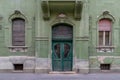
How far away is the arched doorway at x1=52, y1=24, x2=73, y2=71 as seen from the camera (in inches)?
774

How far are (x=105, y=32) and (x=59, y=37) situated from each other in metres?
3.55

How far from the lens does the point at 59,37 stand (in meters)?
19.7

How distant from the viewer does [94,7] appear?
19.8 metres

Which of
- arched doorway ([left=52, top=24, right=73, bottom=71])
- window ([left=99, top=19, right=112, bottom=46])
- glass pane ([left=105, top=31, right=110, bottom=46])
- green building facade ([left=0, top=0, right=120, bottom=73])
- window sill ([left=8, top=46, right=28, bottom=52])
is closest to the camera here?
green building facade ([left=0, top=0, right=120, bottom=73])

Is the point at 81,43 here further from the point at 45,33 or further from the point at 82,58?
the point at 45,33

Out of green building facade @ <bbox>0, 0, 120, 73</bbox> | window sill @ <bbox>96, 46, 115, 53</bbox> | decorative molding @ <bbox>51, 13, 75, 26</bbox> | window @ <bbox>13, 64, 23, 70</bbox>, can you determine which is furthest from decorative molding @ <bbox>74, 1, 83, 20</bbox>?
window @ <bbox>13, 64, 23, 70</bbox>

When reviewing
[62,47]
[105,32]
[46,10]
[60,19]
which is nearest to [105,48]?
[105,32]

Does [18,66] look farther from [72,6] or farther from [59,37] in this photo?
[72,6]

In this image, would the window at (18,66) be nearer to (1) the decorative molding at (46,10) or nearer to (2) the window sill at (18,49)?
(2) the window sill at (18,49)

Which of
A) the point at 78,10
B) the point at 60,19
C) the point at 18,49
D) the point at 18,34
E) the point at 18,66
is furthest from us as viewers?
the point at 18,66

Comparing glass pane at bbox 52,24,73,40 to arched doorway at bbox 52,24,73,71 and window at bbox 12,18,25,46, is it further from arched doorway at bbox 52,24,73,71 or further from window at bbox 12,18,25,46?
window at bbox 12,18,25,46

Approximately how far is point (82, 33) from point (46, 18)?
9.42 ft

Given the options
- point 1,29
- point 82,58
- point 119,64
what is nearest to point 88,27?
point 82,58

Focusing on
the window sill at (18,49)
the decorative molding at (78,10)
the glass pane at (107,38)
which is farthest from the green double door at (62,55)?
the glass pane at (107,38)
